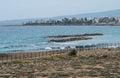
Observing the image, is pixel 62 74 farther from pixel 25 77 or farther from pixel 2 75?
pixel 2 75

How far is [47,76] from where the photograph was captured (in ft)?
81.4

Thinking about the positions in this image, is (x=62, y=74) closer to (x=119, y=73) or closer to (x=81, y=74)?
(x=81, y=74)

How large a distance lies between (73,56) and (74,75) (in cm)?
2156

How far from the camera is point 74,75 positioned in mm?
24953

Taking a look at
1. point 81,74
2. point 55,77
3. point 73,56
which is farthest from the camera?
point 73,56

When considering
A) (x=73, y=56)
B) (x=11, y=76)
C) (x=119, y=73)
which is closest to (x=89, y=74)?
(x=119, y=73)

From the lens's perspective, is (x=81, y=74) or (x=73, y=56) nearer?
(x=81, y=74)

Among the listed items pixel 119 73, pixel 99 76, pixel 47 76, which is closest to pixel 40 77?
pixel 47 76

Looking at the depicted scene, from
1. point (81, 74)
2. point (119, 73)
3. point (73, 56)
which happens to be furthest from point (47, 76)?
point (73, 56)

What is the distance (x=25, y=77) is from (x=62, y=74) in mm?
2824

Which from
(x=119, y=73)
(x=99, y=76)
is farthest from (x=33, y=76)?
(x=119, y=73)

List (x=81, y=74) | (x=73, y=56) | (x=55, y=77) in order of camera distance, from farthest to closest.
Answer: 1. (x=73, y=56)
2. (x=81, y=74)
3. (x=55, y=77)

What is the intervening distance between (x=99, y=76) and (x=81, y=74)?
1.54m

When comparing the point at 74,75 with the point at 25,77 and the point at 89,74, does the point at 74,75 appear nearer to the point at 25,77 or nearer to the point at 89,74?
the point at 89,74
